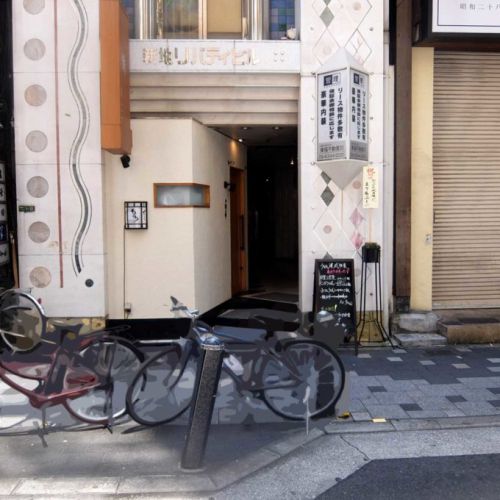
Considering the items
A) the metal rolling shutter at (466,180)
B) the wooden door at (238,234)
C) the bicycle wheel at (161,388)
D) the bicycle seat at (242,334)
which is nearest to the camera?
the bicycle wheel at (161,388)

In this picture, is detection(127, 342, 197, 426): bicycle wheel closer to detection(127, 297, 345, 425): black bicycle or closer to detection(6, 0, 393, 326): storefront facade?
detection(127, 297, 345, 425): black bicycle

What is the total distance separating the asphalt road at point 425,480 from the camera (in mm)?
4176

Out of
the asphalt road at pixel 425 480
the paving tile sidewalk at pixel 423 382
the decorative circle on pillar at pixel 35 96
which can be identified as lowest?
the asphalt road at pixel 425 480

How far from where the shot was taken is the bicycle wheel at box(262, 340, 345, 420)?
18.5 feet

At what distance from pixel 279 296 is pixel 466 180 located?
4.56 m

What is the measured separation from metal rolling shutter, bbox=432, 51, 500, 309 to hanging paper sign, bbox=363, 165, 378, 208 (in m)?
1.32

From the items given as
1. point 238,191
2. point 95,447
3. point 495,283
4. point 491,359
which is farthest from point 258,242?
point 95,447

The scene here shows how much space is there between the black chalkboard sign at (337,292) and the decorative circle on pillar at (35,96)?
4.75 m

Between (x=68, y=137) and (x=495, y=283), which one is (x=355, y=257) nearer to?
(x=495, y=283)

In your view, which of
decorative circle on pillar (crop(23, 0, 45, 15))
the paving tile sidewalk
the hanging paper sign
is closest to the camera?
the paving tile sidewalk

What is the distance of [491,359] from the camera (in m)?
7.79

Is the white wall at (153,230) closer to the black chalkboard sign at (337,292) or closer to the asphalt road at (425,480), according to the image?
the black chalkboard sign at (337,292)

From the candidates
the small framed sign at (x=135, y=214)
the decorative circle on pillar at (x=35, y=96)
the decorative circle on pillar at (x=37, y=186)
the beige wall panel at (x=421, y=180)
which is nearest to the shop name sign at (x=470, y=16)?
the beige wall panel at (x=421, y=180)

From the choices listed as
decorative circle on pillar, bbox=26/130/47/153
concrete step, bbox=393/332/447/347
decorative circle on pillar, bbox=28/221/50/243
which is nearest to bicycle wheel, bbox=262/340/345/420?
concrete step, bbox=393/332/447/347
